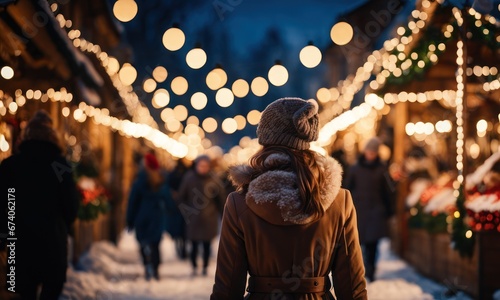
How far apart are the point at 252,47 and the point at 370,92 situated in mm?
145601

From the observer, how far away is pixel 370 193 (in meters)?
12.5

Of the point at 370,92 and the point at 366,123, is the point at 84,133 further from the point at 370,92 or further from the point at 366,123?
the point at 366,123

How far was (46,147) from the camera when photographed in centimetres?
755

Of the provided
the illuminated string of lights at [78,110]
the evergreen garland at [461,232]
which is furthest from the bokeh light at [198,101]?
the evergreen garland at [461,232]

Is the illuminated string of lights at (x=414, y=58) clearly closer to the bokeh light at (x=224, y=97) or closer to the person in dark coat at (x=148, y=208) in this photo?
the bokeh light at (x=224, y=97)

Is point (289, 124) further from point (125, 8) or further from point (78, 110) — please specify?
point (78, 110)

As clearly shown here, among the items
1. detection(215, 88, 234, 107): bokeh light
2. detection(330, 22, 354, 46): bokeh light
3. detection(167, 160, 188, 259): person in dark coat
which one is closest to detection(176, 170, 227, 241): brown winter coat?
detection(167, 160, 188, 259): person in dark coat

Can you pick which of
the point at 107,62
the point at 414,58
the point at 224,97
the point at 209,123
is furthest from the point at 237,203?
the point at 209,123

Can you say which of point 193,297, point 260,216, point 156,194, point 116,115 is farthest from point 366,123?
point 260,216

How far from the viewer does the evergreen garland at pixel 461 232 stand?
10.6 meters

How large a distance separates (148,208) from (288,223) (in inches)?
369

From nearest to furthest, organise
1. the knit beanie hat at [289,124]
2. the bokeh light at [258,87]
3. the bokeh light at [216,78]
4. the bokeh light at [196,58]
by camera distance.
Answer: the knit beanie hat at [289,124]
the bokeh light at [196,58]
the bokeh light at [216,78]
the bokeh light at [258,87]

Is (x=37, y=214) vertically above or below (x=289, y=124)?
below

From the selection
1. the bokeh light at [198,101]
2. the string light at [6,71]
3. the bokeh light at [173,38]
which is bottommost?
the string light at [6,71]
